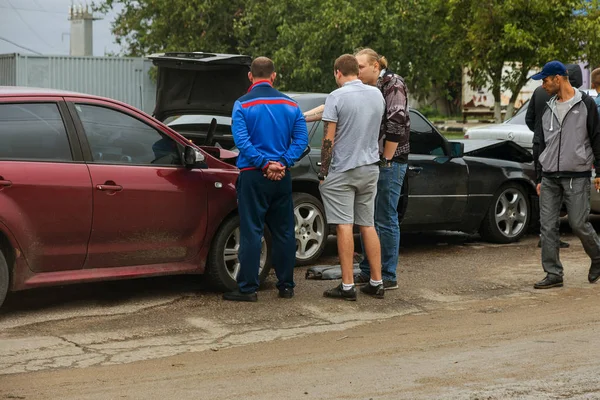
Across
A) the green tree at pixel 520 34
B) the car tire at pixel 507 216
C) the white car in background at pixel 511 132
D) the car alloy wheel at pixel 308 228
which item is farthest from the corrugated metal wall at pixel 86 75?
the car alloy wheel at pixel 308 228

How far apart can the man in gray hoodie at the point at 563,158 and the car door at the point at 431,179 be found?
5.80 ft

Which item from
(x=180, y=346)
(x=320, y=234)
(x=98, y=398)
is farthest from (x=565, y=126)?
(x=98, y=398)

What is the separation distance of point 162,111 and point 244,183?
112 inches

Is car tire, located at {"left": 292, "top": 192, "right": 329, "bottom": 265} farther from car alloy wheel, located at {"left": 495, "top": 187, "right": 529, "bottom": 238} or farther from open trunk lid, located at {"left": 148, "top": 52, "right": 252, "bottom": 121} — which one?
car alloy wheel, located at {"left": 495, "top": 187, "right": 529, "bottom": 238}

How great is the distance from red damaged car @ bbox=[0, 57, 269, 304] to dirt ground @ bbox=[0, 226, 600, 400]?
35cm

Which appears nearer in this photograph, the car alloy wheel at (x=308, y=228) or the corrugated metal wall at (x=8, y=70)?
the car alloy wheel at (x=308, y=228)

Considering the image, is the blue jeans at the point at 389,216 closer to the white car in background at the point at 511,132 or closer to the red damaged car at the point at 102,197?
the red damaged car at the point at 102,197

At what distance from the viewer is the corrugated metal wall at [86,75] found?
34438 millimetres

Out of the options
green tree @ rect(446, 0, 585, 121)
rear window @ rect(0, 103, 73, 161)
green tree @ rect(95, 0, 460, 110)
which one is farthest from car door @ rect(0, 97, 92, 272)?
green tree @ rect(95, 0, 460, 110)

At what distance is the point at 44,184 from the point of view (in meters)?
7.28

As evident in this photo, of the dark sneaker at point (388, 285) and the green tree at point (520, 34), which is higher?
the green tree at point (520, 34)

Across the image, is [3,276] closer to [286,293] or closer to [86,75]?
[286,293]

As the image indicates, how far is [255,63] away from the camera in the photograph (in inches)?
324

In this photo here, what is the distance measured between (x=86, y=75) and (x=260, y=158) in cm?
2890
